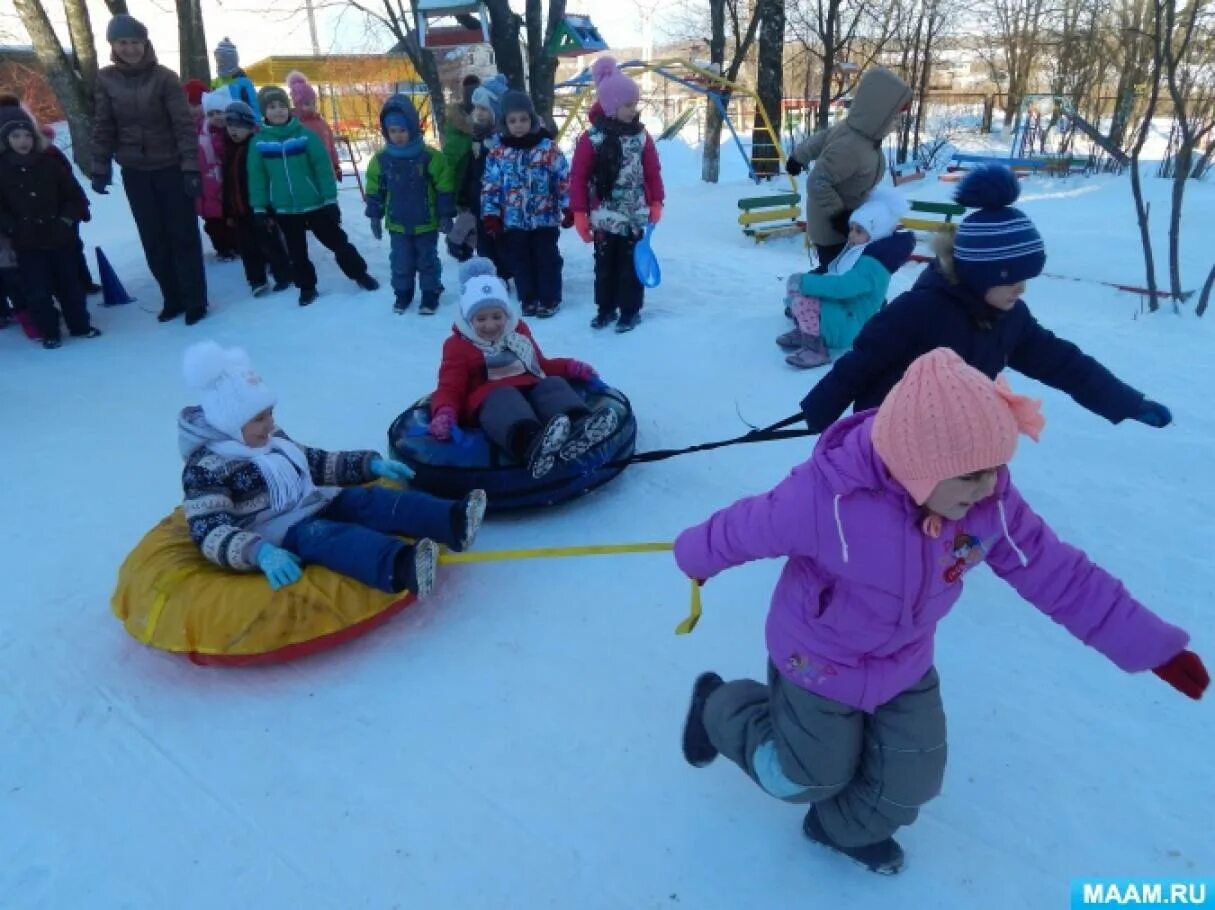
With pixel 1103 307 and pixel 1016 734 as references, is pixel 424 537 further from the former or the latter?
pixel 1103 307

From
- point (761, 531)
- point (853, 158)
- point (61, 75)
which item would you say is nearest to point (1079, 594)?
point (761, 531)

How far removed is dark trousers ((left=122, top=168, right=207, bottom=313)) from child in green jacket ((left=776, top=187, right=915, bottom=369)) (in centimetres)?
437

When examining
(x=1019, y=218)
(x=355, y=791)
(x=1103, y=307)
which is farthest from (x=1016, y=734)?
(x=1103, y=307)

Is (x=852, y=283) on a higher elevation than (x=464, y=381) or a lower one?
higher

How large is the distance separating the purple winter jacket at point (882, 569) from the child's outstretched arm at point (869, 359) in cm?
91

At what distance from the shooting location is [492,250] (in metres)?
6.74

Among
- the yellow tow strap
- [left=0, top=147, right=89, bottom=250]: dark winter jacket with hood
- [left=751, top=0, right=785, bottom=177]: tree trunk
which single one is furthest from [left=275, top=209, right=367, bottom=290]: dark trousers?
[left=751, top=0, right=785, bottom=177]: tree trunk

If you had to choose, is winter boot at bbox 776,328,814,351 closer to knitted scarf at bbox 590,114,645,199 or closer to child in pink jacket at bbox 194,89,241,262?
knitted scarf at bbox 590,114,645,199

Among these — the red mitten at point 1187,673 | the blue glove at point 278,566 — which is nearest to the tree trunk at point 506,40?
the blue glove at point 278,566

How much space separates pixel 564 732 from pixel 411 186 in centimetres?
486

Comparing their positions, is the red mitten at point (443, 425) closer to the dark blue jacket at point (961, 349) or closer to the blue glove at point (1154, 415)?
the dark blue jacket at point (961, 349)

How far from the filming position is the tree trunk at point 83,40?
9.61m

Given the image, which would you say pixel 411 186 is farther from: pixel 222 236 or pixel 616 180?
pixel 222 236

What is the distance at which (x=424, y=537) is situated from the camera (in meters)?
2.99
